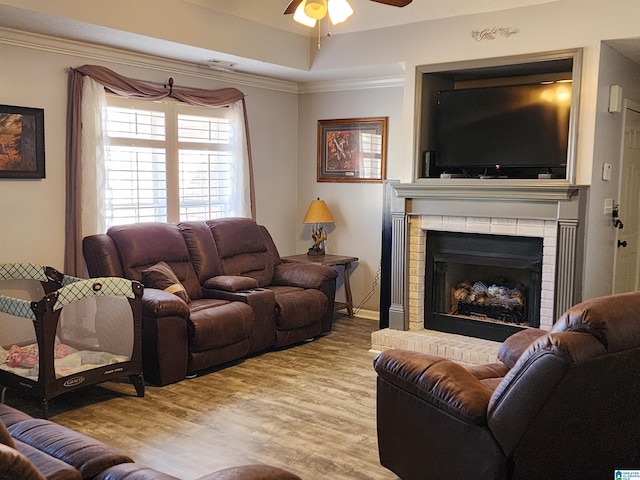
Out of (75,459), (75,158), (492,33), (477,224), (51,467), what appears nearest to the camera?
(51,467)

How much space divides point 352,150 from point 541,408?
4.48m

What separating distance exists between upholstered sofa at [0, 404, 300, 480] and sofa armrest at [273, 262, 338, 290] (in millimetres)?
3305

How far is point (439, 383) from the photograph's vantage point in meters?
2.57

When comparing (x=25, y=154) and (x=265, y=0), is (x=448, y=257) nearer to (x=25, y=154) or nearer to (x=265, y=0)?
(x=265, y=0)

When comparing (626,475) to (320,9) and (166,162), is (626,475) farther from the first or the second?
(166,162)

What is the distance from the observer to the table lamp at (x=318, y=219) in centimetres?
638

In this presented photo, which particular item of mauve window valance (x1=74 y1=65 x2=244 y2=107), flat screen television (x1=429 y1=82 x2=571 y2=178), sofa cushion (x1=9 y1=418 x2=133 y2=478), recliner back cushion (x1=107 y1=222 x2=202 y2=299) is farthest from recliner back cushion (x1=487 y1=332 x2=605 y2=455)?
mauve window valance (x1=74 y1=65 x2=244 y2=107)

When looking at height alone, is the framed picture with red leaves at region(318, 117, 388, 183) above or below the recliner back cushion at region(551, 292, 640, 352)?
above

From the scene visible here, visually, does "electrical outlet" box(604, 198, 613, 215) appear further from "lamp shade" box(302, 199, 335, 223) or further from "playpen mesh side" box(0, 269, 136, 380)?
"playpen mesh side" box(0, 269, 136, 380)

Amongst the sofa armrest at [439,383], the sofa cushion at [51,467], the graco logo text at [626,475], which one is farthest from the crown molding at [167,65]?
the graco logo text at [626,475]

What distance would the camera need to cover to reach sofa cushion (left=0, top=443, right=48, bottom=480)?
1.35 m

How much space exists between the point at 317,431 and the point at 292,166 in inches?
150

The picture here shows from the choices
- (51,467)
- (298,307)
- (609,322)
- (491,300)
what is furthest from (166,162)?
(609,322)

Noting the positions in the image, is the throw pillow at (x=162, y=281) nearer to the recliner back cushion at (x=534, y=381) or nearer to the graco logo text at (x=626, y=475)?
the recliner back cushion at (x=534, y=381)
